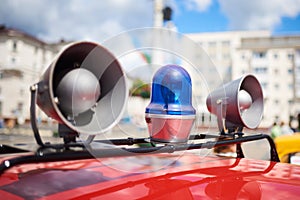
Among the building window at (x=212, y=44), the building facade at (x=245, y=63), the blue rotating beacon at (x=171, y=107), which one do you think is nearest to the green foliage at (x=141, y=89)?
the blue rotating beacon at (x=171, y=107)

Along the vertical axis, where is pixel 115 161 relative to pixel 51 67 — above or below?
below

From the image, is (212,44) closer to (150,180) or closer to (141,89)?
(141,89)

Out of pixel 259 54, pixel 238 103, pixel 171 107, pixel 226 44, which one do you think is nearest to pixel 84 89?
pixel 171 107

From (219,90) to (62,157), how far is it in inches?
41.4

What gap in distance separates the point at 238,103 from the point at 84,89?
35.4 inches

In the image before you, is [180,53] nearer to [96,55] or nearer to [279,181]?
[96,55]

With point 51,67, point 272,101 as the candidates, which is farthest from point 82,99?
point 272,101

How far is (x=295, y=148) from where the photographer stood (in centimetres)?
477

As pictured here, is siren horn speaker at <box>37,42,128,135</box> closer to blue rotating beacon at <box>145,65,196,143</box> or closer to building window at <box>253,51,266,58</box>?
blue rotating beacon at <box>145,65,196,143</box>

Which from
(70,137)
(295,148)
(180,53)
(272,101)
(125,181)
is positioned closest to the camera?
(70,137)

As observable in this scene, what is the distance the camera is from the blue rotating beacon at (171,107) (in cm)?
136

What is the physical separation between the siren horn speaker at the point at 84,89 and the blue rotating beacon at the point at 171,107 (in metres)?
0.26

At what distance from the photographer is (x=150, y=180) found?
1254 millimetres

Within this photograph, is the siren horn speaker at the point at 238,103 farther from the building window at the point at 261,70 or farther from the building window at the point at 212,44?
the building window at the point at 212,44
